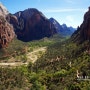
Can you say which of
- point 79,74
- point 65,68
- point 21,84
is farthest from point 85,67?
point 21,84

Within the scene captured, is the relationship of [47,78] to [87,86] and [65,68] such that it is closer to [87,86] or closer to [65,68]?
[65,68]

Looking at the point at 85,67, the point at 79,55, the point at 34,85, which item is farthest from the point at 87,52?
the point at 34,85

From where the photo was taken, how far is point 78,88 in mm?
121750

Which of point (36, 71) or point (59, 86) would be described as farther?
point (36, 71)

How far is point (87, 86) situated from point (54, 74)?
106 feet

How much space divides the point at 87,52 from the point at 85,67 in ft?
74.4

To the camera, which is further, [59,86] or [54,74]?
[54,74]

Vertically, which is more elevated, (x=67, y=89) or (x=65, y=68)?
(x=65, y=68)

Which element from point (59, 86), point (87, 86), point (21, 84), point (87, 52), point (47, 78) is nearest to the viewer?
point (87, 86)

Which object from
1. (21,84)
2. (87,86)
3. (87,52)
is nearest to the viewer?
(87,86)

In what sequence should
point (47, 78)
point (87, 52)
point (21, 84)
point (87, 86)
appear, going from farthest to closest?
point (87, 52) < point (47, 78) < point (21, 84) < point (87, 86)

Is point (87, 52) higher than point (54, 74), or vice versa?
point (87, 52)

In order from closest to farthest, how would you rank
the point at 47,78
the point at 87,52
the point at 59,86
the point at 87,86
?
1. the point at 87,86
2. the point at 59,86
3. the point at 47,78
4. the point at 87,52

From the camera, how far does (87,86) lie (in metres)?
118
